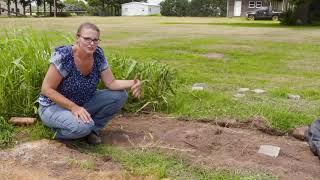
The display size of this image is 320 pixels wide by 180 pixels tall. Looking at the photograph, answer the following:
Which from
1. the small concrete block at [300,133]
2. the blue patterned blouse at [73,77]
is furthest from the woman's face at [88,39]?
the small concrete block at [300,133]

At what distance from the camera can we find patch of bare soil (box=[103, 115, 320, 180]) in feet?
12.5

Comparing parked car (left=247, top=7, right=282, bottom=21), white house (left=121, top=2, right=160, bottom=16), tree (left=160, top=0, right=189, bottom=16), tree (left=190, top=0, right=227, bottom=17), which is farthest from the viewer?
white house (left=121, top=2, right=160, bottom=16)

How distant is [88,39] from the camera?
395cm

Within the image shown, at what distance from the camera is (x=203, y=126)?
4.88 meters

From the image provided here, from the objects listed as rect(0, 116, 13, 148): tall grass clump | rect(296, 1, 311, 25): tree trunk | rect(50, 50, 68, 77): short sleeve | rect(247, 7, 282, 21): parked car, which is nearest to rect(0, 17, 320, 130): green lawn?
rect(50, 50, 68, 77): short sleeve

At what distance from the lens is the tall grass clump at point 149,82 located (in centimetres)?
535

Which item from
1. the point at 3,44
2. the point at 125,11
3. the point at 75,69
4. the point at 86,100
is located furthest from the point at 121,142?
the point at 125,11

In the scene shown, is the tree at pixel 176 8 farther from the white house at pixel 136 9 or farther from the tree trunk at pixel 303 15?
the tree trunk at pixel 303 15

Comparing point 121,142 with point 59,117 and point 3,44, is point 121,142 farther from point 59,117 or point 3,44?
point 3,44

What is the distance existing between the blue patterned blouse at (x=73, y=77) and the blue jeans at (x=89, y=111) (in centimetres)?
7

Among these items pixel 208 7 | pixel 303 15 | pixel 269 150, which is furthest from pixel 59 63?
pixel 208 7

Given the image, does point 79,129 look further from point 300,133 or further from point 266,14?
point 266,14

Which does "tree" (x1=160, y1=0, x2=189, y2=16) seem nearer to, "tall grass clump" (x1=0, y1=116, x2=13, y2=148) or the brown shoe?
"tall grass clump" (x1=0, y1=116, x2=13, y2=148)

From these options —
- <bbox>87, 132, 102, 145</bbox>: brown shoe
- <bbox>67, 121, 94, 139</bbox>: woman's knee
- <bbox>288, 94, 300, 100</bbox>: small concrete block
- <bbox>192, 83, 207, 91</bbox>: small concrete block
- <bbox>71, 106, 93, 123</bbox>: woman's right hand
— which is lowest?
<bbox>87, 132, 102, 145</bbox>: brown shoe
